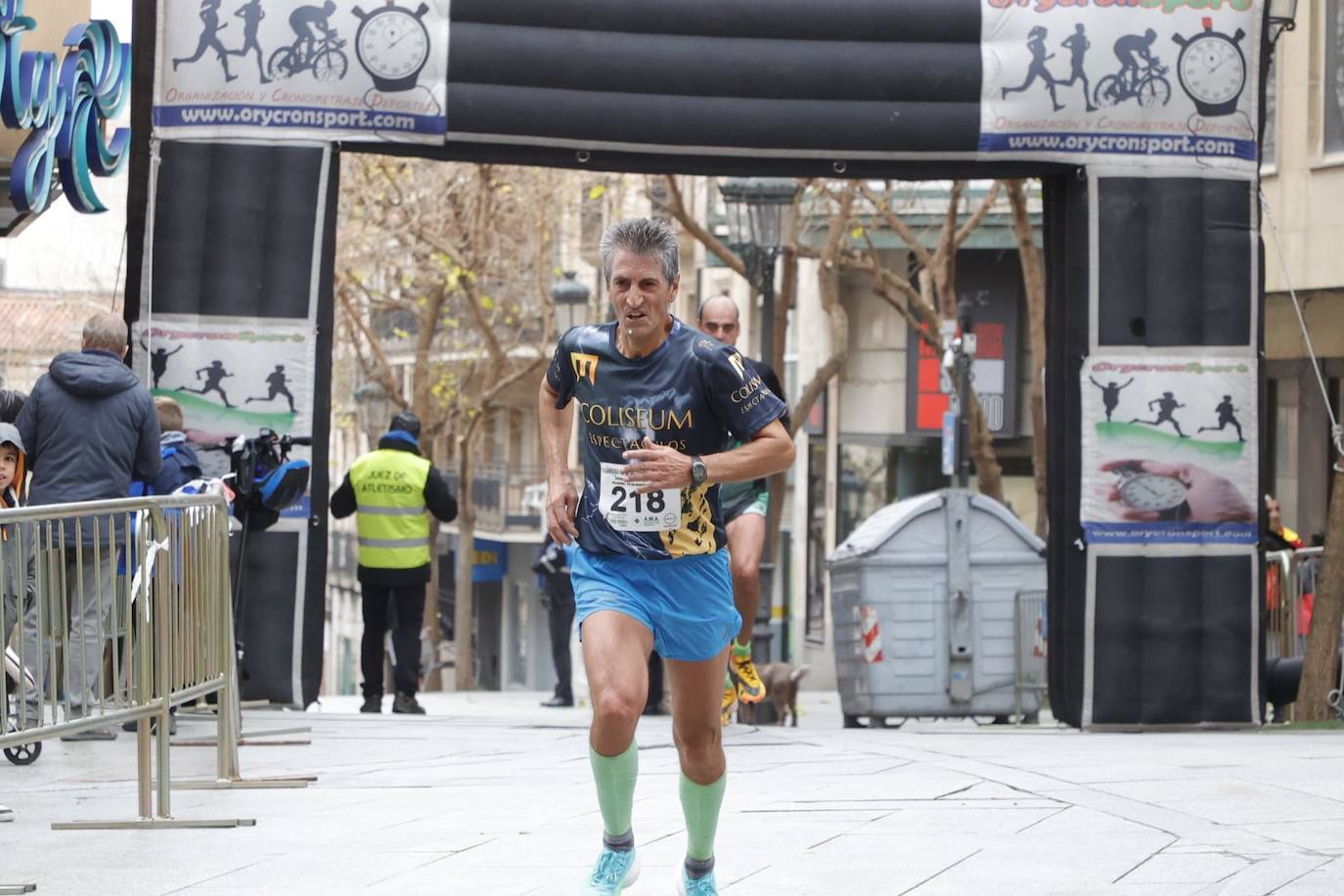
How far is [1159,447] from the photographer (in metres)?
12.4

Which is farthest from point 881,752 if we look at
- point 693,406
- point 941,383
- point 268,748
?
point 941,383

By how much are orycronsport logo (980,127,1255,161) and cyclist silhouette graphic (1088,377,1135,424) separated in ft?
4.10

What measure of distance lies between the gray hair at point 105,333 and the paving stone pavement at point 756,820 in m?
1.84

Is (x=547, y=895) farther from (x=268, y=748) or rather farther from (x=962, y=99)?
(x=962, y=99)

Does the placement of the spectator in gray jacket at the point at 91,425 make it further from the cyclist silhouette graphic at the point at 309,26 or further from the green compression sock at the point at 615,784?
the green compression sock at the point at 615,784

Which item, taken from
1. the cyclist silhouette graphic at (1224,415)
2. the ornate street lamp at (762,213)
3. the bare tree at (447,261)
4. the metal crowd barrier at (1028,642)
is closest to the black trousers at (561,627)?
the ornate street lamp at (762,213)

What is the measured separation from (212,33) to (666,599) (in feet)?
22.5

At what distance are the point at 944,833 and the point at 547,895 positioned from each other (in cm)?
170

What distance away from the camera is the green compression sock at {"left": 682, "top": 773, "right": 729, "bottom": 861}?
6000 mm

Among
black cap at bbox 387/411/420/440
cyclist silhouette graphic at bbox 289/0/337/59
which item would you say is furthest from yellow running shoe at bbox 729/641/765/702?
cyclist silhouette graphic at bbox 289/0/337/59

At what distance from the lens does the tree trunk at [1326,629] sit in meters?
13.4

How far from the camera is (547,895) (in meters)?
6.18

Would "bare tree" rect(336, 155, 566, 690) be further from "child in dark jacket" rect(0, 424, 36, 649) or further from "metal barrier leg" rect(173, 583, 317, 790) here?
"child in dark jacket" rect(0, 424, 36, 649)

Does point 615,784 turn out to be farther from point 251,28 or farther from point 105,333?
point 251,28
